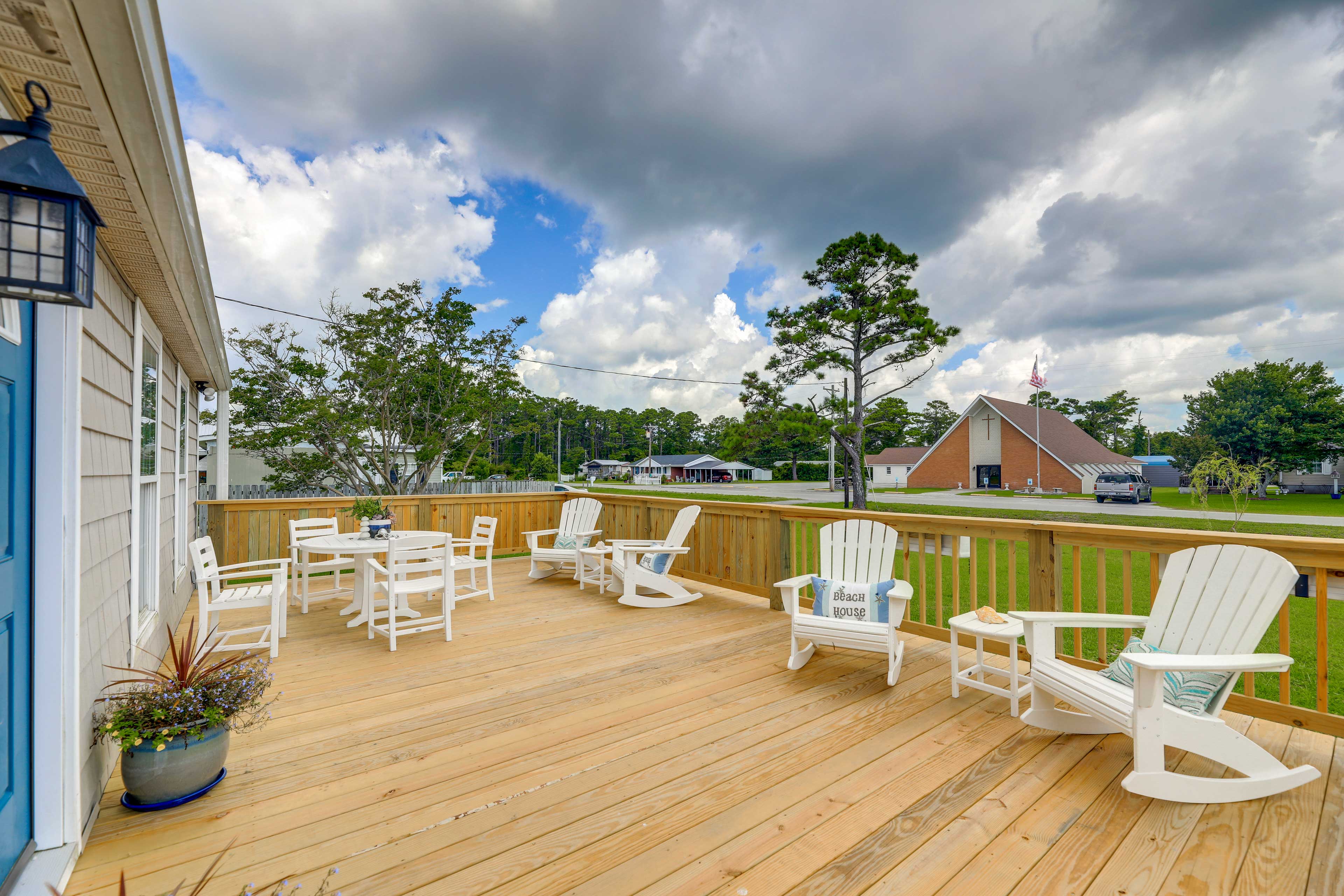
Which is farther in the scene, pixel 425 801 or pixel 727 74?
pixel 727 74

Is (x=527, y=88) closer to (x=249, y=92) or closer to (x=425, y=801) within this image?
(x=249, y=92)

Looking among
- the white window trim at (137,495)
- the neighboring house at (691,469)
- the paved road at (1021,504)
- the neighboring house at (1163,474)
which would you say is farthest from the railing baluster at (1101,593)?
the neighboring house at (691,469)

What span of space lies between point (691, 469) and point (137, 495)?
48.0 metres

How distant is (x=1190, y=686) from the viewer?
2178 mm

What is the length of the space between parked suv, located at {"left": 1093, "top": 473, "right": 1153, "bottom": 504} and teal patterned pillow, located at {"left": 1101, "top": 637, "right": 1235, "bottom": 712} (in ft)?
77.1

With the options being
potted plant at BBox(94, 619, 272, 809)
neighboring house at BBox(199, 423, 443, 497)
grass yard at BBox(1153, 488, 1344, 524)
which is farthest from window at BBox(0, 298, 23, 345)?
grass yard at BBox(1153, 488, 1344, 524)

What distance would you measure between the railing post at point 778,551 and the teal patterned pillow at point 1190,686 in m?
2.69

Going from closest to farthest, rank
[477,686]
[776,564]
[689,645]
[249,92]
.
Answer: [477,686] < [689,645] < [776,564] < [249,92]

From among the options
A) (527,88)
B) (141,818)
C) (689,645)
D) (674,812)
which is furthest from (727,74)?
(141,818)

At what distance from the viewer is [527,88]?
24.4ft

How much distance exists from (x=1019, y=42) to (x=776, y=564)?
595 centimetres

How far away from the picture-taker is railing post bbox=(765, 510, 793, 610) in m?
4.88

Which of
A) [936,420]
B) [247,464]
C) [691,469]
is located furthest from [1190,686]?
[936,420]

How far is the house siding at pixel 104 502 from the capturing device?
1.90m
